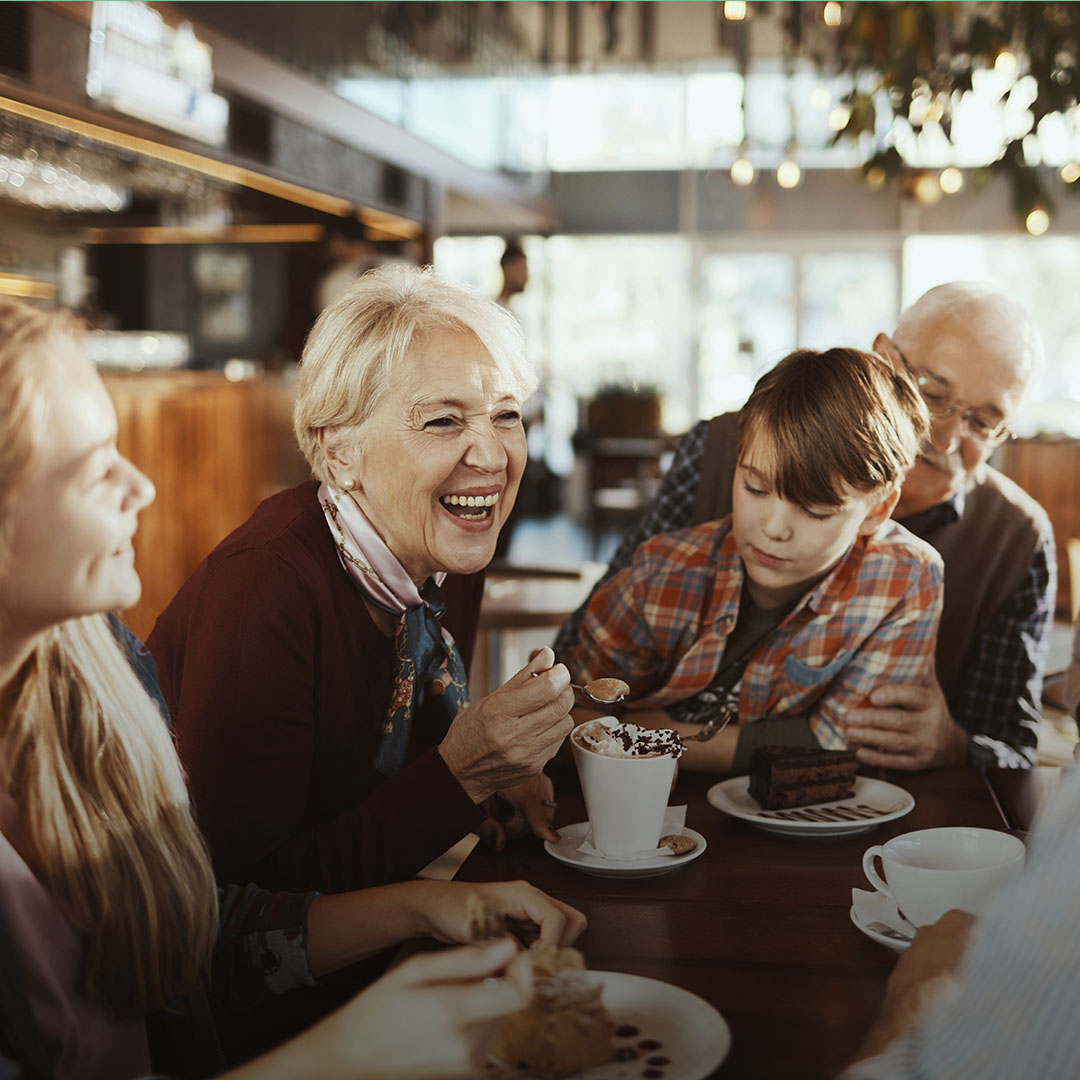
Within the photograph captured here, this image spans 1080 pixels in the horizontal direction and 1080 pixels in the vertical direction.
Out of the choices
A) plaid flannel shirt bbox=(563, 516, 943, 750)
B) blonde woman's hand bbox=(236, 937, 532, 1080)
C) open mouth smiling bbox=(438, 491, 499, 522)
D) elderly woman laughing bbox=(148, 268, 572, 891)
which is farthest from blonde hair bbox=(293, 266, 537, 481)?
blonde woman's hand bbox=(236, 937, 532, 1080)

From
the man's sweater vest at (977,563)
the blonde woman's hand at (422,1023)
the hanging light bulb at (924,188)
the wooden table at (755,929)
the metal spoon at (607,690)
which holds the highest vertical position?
the hanging light bulb at (924,188)

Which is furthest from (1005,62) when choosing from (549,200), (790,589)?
(549,200)

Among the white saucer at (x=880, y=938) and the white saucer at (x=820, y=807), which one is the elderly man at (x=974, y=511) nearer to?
the white saucer at (x=820, y=807)

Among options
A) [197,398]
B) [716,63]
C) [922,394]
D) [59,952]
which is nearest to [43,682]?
[59,952]

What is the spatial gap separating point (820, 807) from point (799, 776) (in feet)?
0.15

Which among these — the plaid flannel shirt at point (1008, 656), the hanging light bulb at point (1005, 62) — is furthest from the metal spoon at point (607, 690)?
the hanging light bulb at point (1005, 62)

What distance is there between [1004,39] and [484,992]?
3.02 m

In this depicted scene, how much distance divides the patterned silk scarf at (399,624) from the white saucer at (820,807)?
399 millimetres

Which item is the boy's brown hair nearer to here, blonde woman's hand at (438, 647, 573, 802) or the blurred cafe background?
the blurred cafe background

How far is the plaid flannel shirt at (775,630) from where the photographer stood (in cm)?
173

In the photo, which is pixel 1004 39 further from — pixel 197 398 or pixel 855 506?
pixel 197 398

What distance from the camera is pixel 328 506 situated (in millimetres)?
1538

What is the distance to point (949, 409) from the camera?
2.08 m

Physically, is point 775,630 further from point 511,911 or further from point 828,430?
point 511,911
